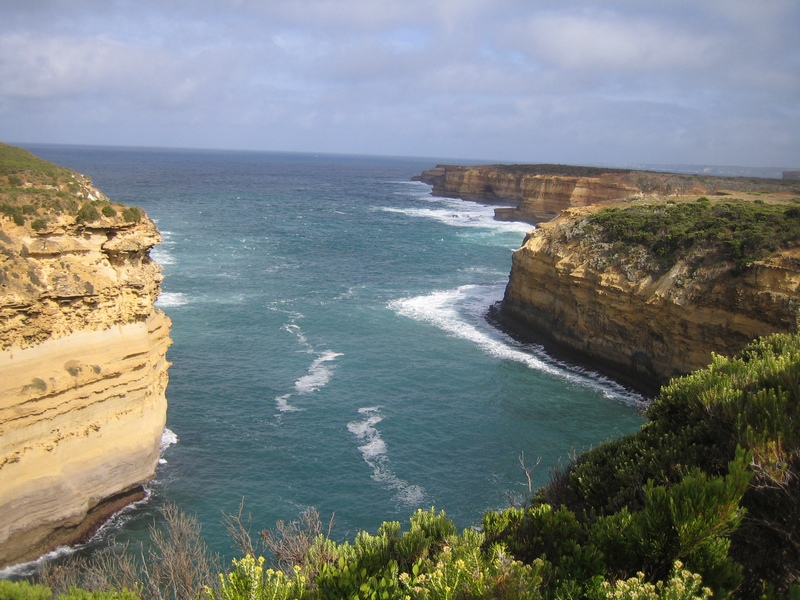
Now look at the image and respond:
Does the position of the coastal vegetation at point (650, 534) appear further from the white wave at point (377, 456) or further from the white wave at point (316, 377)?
the white wave at point (316, 377)

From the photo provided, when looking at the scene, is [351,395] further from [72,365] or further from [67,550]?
[67,550]

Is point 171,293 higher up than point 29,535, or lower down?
higher up

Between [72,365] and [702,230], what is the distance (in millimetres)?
35283

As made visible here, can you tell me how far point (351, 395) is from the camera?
1276 inches

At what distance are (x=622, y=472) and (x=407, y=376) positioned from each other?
2319 centimetres

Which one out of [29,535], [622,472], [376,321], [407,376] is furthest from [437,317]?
[622,472]

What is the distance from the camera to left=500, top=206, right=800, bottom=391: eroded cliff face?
30797 mm

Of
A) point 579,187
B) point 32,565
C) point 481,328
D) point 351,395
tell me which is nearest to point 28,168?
point 32,565

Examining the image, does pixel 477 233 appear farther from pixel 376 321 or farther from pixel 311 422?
pixel 311 422

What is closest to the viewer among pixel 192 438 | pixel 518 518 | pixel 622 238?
pixel 518 518

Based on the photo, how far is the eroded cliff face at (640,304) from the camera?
30.8 m

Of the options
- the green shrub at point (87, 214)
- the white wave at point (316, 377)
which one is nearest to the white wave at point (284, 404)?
the white wave at point (316, 377)

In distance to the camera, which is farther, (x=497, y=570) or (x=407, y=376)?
(x=407, y=376)

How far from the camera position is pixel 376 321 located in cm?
4419
